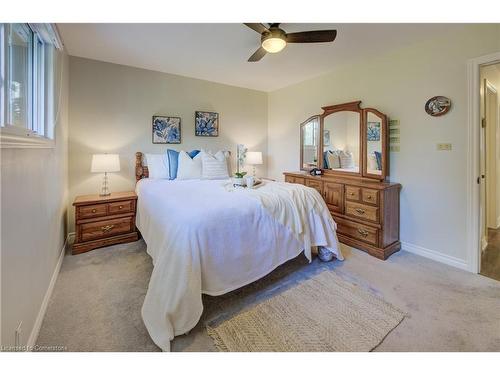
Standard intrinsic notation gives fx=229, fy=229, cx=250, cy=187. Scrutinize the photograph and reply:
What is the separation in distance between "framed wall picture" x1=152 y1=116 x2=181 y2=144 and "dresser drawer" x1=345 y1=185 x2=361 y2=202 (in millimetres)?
Result: 2702

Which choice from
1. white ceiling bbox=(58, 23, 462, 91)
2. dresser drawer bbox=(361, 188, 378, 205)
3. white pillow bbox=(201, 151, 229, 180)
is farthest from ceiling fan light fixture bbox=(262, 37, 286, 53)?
dresser drawer bbox=(361, 188, 378, 205)

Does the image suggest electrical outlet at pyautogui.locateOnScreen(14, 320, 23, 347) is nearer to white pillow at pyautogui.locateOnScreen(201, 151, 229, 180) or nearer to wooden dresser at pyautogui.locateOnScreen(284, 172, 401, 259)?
white pillow at pyautogui.locateOnScreen(201, 151, 229, 180)

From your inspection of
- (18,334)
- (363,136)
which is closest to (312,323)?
(18,334)

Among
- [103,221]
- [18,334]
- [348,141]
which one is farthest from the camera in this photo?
[348,141]

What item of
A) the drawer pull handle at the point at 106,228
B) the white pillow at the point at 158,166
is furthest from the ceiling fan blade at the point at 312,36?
the drawer pull handle at the point at 106,228

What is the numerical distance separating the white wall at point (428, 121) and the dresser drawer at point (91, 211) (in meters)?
3.61

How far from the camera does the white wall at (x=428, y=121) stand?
7.64 feet

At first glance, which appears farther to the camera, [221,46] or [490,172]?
[490,172]

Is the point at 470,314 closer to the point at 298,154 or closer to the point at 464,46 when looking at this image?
the point at 464,46

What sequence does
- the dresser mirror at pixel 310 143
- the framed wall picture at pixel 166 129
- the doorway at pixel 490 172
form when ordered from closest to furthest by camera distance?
the doorway at pixel 490 172, the framed wall picture at pixel 166 129, the dresser mirror at pixel 310 143

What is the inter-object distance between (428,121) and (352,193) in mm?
1126

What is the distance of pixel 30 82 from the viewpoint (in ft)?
6.23

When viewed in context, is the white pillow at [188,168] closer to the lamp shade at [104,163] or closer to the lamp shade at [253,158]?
the lamp shade at [104,163]

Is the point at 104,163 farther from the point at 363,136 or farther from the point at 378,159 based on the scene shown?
the point at 378,159
